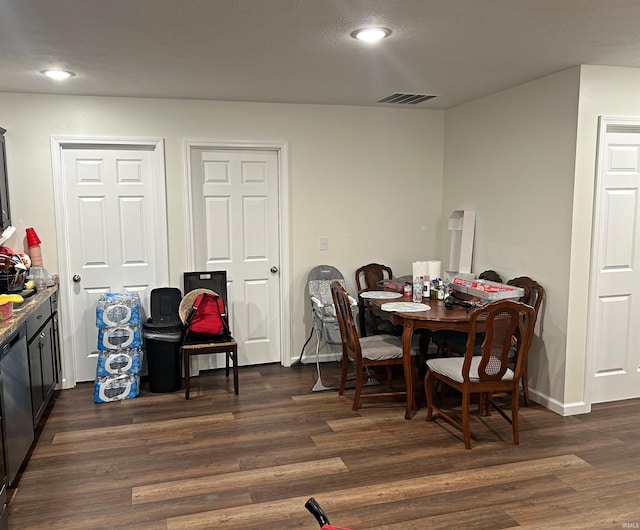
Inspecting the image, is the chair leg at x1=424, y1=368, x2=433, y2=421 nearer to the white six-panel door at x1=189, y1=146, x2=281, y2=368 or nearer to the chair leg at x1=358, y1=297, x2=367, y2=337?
the chair leg at x1=358, y1=297, x2=367, y2=337

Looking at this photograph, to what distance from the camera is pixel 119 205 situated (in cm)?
472

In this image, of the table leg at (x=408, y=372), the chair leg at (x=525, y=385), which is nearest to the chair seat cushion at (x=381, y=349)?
the table leg at (x=408, y=372)

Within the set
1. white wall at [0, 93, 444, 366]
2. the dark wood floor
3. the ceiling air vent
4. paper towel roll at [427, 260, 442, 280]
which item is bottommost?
the dark wood floor

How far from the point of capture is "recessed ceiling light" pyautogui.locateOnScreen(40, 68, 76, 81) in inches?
144

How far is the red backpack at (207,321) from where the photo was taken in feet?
14.7

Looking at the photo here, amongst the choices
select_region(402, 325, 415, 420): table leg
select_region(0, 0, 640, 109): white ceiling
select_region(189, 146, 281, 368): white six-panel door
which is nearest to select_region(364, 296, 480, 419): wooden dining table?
select_region(402, 325, 415, 420): table leg

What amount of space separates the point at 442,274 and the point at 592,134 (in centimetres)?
201

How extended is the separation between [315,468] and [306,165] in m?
2.82

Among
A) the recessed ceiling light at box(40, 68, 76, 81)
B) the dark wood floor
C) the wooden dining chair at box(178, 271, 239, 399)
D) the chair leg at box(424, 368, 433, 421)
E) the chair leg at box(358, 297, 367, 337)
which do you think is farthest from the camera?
the chair leg at box(358, 297, 367, 337)

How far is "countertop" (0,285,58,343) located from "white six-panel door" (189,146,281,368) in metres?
1.31

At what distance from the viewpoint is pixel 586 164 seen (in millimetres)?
3795

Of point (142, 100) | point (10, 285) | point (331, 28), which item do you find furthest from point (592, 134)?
point (10, 285)

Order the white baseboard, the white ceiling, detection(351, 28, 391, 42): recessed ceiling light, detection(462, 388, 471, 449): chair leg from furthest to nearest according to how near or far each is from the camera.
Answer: the white baseboard < detection(462, 388, 471, 449): chair leg < detection(351, 28, 391, 42): recessed ceiling light < the white ceiling

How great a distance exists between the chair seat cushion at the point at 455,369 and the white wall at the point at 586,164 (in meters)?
0.67
